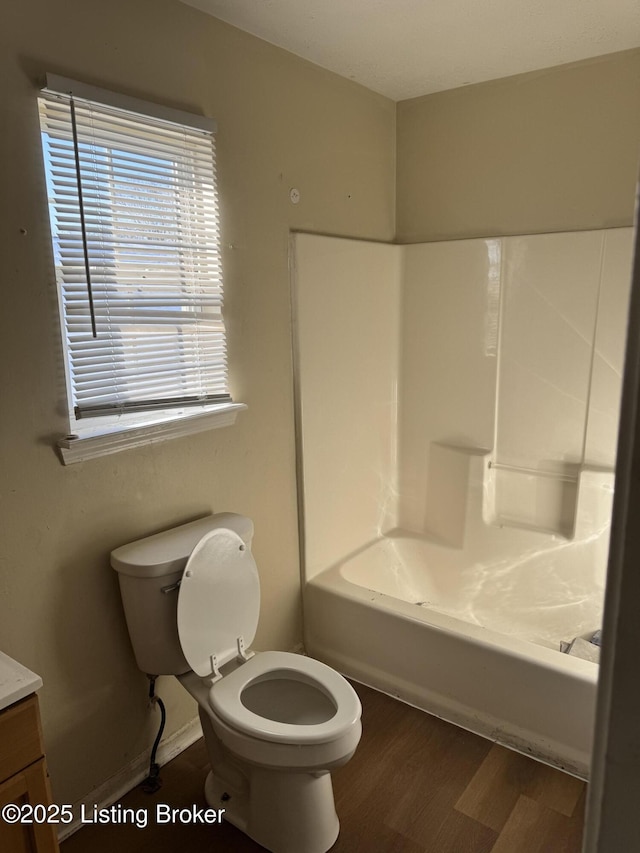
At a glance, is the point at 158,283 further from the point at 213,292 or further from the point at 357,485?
the point at 357,485

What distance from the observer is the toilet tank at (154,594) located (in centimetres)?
175

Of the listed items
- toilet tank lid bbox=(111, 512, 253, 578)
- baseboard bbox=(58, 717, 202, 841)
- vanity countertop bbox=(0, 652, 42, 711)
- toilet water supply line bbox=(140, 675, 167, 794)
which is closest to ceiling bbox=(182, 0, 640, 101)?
toilet tank lid bbox=(111, 512, 253, 578)

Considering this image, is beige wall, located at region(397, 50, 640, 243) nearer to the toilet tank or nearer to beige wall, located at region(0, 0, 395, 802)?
beige wall, located at region(0, 0, 395, 802)

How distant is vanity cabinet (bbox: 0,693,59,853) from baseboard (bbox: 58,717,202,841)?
0.60 m

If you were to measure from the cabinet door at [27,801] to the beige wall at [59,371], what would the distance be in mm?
444

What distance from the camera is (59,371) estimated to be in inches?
64.2

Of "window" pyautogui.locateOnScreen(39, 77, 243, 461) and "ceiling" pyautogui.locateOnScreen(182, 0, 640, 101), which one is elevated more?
"ceiling" pyautogui.locateOnScreen(182, 0, 640, 101)

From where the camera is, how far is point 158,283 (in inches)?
72.8

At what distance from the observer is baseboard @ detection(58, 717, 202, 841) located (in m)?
1.82

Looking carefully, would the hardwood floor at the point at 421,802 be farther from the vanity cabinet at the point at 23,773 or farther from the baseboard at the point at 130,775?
the vanity cabinet at the point at 23,773

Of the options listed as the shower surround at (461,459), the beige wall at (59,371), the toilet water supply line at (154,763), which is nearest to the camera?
the beige wall at (59,371)

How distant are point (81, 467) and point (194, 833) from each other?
1127 mm

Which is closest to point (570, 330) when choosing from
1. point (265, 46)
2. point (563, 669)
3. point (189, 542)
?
point (563, 669)

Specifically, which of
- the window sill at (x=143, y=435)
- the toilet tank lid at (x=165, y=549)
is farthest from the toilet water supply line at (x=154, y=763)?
the window sill at (x=143, y=435)
